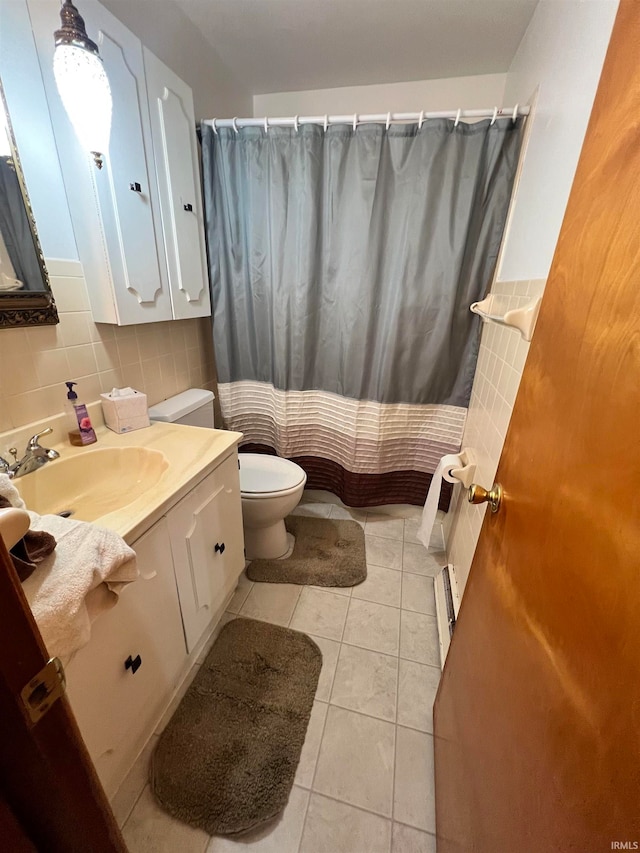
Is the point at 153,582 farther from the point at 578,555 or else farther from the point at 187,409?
the point at 578,555

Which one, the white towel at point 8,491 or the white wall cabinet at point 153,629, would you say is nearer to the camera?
the white towel at point 8,491

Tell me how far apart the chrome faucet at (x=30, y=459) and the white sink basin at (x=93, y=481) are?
0.05ft

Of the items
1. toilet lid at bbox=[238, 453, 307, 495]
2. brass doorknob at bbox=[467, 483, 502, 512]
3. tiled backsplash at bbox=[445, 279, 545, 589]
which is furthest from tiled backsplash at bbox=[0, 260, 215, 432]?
tiled backsplash at bbox=[445, 279, 545, 589]

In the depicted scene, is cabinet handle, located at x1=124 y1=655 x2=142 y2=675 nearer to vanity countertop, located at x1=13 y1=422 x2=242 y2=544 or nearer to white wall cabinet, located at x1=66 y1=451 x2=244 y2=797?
white wall cabinet, located at x1=66 y1=451 x2=244 y2=797

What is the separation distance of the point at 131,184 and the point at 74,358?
62 cm

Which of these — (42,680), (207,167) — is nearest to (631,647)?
(42,680)

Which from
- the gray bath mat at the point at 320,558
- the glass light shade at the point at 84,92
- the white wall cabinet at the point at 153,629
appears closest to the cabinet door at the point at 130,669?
the white wall cabinet at the point at 153,629

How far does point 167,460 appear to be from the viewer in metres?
1.08

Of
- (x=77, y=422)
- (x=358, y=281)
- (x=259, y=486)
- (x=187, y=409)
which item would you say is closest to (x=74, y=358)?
(x=77, y=422)

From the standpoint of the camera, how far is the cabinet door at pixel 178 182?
3.97 ft

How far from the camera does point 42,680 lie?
1.19 feet

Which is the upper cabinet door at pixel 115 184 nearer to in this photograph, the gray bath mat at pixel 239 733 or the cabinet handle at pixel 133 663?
the cabinet handle at pixel 133 663

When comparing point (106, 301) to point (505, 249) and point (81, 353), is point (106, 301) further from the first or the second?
point (505, 249)

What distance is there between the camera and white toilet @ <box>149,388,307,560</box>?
1.51 meters
